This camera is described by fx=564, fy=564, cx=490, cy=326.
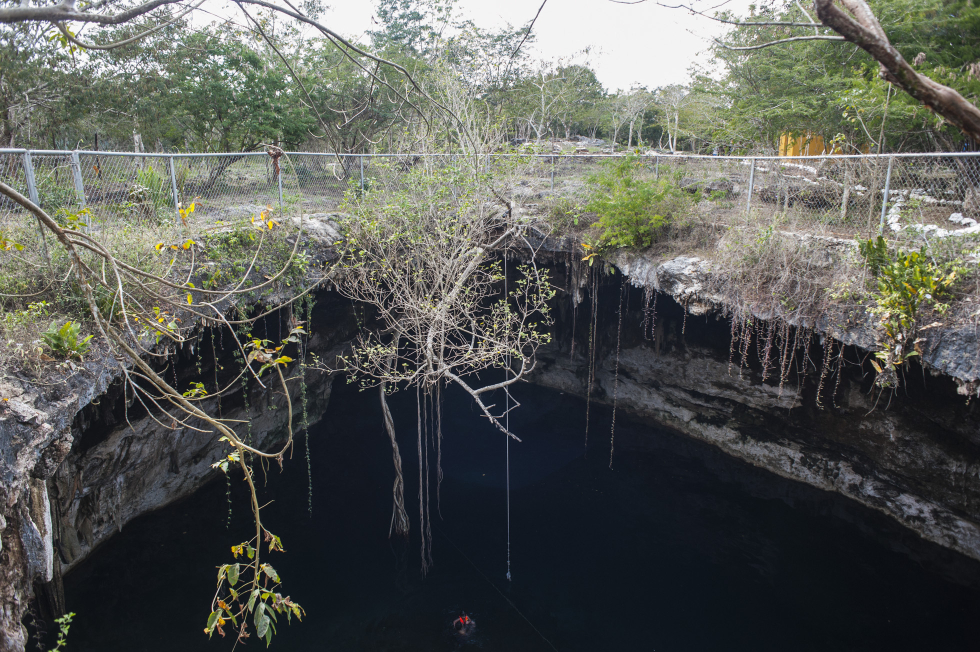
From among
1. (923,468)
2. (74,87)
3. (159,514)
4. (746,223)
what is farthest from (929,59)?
(74,87)

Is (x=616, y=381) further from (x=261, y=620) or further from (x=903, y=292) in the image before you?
(x=261, y=620)

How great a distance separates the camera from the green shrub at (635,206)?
949 cm

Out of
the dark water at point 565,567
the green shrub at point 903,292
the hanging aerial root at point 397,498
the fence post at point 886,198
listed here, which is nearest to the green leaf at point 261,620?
the dark water at point 565,567

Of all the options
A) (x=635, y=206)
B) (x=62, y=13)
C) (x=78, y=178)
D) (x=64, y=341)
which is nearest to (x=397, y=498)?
(x=64, y=341)

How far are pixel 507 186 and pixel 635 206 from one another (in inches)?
85.7

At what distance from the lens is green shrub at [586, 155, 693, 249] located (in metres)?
9.49

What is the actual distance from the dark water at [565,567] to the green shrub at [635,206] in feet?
14.3

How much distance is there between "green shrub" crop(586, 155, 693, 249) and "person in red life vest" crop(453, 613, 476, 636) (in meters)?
6.27

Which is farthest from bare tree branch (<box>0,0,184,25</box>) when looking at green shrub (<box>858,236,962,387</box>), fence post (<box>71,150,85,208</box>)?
green shrub (<box>858,236,962,387</box>)

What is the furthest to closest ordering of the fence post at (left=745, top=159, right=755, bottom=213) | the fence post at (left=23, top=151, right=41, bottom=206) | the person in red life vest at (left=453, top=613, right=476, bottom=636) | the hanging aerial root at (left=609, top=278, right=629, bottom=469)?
the hanging aerial root at (left=609, top=278, right=629, bottom=469) < the fence post at (left=745, top=159, right=755, bottom=213) < the person in red life vest at (left=453, top=613, right=476, bottom=636) < the fence post at (left=23, top=151, right=41, bottom=206)

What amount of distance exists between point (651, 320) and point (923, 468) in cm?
511

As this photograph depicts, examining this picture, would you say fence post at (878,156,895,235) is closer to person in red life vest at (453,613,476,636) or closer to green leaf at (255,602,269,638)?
person in red life vest at (453,613,476,636)

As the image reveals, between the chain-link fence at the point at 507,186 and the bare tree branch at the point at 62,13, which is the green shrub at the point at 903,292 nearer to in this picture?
the chain-link fence at the point at 507,186

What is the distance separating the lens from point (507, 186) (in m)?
9.52
